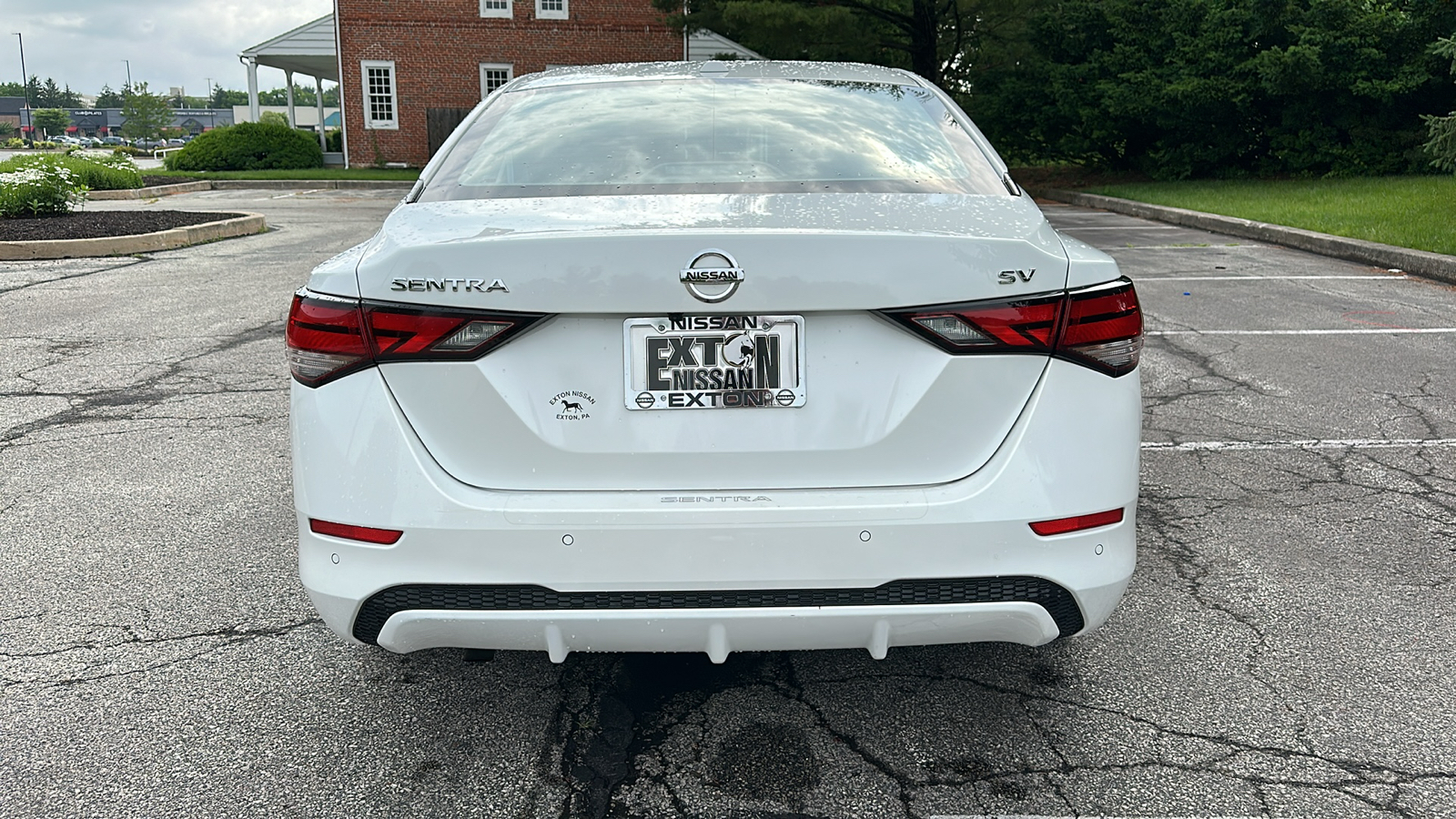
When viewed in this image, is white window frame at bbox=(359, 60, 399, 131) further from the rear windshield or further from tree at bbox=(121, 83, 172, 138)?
tree at bbox=(121, 83, 172, 138)

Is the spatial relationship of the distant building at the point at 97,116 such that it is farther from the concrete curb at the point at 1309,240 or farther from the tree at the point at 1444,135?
the tree at the point at 1444,135

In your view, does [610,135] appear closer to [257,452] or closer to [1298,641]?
[1298,641]

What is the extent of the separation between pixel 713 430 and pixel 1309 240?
1259 cm

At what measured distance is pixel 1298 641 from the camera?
3309 mm

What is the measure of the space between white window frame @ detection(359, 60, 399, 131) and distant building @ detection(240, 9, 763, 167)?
28mm

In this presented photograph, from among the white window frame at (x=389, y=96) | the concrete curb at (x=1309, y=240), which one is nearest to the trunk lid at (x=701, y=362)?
the concrete curb at (x=1309, y=240)

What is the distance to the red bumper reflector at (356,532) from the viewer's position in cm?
238

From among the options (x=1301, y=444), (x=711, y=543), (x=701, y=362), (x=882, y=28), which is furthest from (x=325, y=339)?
(x=882, y=28)

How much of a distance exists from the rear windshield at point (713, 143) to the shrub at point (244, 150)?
32729 mm

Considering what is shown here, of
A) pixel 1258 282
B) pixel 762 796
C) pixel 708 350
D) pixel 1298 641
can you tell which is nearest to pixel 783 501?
pixel 708 350

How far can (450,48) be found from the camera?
3462 centimetres

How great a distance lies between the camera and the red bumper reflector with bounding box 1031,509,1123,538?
2.39 metres

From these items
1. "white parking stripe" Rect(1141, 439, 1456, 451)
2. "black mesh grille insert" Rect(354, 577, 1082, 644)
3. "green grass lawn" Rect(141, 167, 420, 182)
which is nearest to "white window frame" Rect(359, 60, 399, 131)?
"green grass lawn" Rect(141, 167, 420, 182)

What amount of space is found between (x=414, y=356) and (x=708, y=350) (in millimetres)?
605
